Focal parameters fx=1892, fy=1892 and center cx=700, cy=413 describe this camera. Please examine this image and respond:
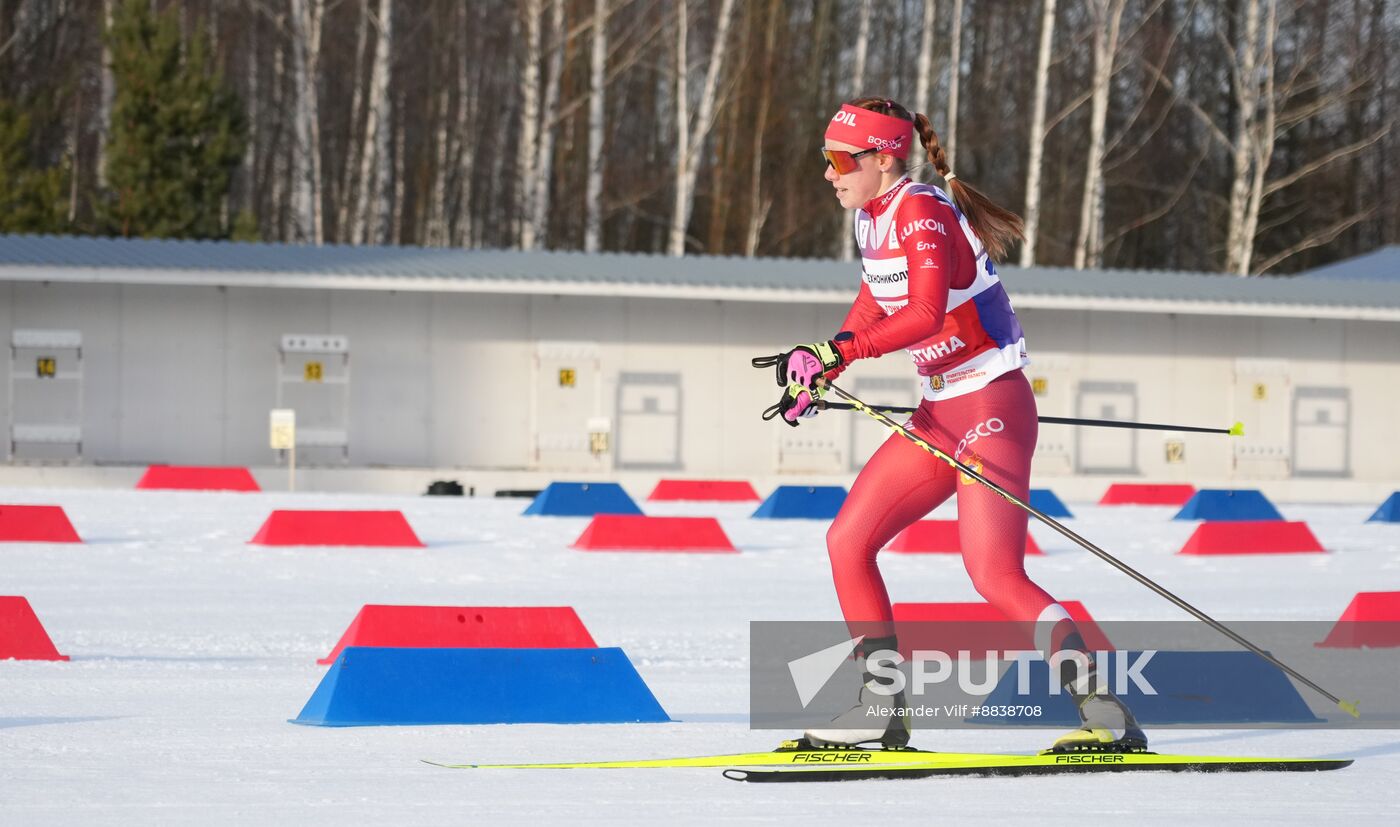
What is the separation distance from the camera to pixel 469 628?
21.4 feet

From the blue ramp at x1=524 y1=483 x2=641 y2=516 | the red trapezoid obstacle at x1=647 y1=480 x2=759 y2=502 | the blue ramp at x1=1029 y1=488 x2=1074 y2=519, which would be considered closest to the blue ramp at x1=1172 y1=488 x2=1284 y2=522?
the blue ramp at x1=1029 y1=488 x2=1074 y2=519

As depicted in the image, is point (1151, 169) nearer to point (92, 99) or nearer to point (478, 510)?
point (92, 99)

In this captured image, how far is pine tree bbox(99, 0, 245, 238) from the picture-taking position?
111 ft

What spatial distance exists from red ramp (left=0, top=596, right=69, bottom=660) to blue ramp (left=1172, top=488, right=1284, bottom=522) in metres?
13.4

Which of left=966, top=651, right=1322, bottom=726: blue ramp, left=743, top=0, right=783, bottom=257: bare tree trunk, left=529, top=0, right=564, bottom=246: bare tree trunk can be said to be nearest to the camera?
left=966, top=651, right=1322, bottom=726: blue ramp

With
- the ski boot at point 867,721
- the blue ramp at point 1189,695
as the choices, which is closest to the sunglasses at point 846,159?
the ski boot at point 867,721

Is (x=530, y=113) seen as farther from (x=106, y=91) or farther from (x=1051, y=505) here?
(x=1051, y=505)

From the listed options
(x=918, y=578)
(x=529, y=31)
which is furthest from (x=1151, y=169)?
(x=918, y=578)

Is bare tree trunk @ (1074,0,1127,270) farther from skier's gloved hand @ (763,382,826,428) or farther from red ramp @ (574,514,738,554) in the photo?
skier's gloved hand @ (763,382,826,428)

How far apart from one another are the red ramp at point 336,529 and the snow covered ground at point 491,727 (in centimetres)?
40

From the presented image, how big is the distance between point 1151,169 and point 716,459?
94.0 feet

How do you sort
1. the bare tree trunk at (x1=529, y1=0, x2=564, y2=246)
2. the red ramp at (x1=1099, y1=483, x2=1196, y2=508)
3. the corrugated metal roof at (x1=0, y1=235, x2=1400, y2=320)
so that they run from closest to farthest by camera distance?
the red ramp at (x1=1099, y1=483, x2=1196, y2=508), the corrugated metal roof at (x1=0, y1=235, x2=1400, y2=320), the bare tree trunk at (x1=529, y1=0, x2=564, y2=246)

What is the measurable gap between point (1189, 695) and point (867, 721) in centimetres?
171

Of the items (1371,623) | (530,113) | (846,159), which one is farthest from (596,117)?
(846,159)
